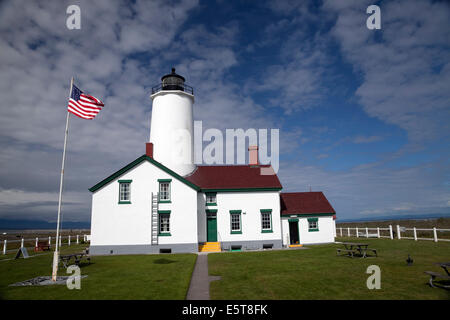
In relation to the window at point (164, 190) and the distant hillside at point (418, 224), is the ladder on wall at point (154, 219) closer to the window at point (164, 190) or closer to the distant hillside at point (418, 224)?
the window at point (164, 190)

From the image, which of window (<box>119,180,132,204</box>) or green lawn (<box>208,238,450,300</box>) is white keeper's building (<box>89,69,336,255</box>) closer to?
window (<box>119,180,132,204</box>)

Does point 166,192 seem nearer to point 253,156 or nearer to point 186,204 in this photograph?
point 186,204

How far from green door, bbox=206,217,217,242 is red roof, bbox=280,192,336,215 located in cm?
628

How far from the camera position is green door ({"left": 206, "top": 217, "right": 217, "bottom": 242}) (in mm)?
23359

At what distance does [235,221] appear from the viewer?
78.1ft

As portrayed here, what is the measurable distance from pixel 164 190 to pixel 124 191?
2991 mm

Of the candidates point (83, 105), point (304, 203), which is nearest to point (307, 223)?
point (304, 203)

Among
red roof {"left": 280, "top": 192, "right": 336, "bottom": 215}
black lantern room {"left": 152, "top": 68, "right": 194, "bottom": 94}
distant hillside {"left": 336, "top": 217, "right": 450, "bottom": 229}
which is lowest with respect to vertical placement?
distant hillside {"left": 336, "top": 217, "right": 450, "bottom": 229}

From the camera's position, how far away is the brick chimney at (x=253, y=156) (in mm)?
28000

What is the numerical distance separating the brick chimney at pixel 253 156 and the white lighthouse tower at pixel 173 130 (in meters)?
5.57


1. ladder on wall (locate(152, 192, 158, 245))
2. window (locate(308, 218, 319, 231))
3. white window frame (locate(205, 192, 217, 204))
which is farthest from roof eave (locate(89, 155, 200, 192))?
window (locate(308, 218, 319, 231))
